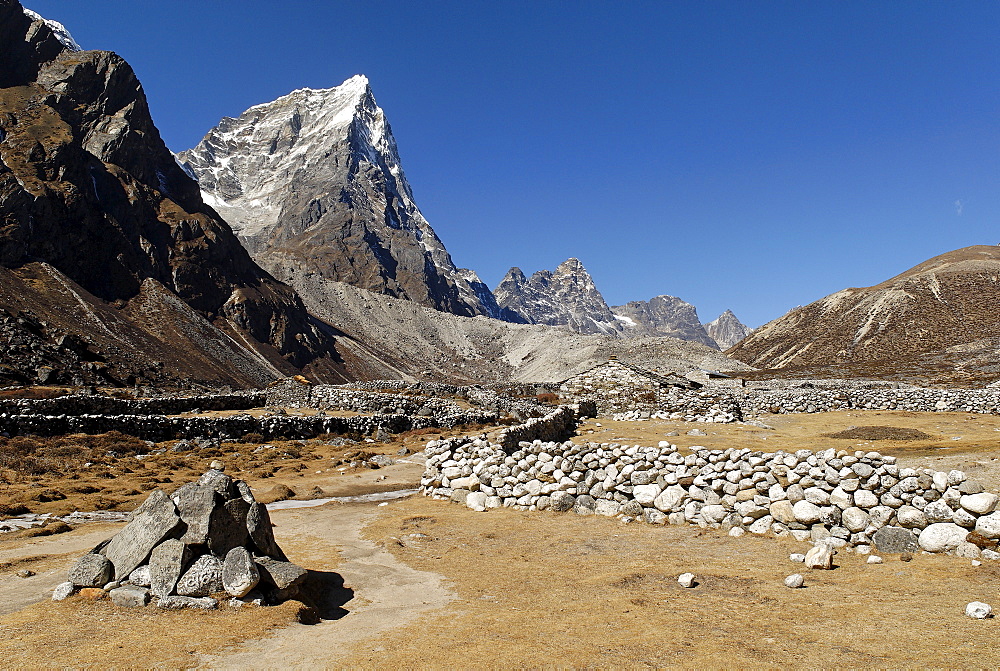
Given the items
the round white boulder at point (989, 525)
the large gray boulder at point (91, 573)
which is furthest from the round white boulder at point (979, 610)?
the large gray boulder at point (91, 573)

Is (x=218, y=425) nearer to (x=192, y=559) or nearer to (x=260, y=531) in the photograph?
(x=260, y=531)

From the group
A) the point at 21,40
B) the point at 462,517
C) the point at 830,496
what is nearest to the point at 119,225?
the point at 21,40

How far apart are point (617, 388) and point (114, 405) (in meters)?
32.2

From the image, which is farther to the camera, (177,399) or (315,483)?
(177,399)

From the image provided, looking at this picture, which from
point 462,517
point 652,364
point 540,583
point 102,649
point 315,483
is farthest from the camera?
point 652,364

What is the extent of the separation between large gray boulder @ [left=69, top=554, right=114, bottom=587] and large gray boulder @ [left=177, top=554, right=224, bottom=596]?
3.83 ft

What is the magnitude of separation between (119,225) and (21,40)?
45955mm

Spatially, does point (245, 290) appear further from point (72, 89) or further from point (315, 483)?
point (315, 483)

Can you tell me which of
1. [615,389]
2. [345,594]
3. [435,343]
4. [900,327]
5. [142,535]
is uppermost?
[435,343]

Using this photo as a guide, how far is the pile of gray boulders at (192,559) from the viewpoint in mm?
7633

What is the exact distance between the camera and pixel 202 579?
25.2ft

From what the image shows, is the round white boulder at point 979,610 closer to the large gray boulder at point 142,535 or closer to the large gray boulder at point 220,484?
the large gray boulder at point 220,484

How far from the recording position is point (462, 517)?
14.5 m

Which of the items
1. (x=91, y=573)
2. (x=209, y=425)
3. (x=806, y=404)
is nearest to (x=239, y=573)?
(x=91, y=573)
